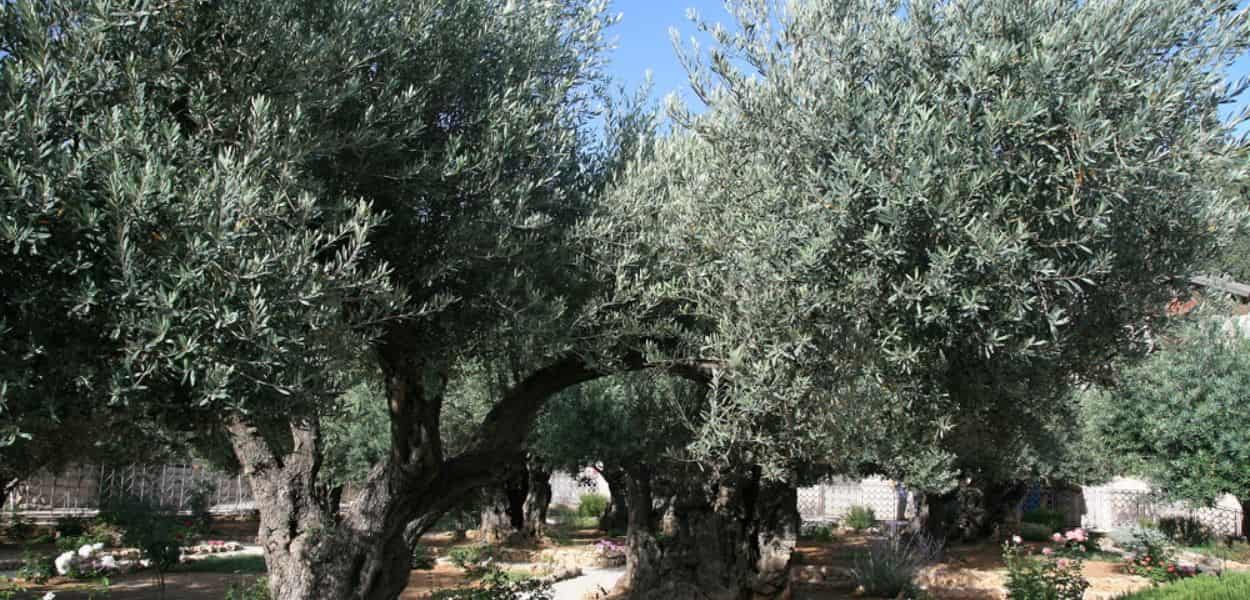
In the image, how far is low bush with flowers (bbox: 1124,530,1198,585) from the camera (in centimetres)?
1573

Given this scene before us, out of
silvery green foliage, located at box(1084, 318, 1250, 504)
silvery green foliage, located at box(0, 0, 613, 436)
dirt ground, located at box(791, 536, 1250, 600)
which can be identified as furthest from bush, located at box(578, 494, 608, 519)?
silvery green foliage, located at box(0, 0, 613, 436)

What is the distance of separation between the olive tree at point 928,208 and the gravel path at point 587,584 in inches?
406

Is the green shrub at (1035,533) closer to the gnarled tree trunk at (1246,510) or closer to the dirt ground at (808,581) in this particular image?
the dirt ground at (808,581)

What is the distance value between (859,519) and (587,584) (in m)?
20.6

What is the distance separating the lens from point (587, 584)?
1855cm

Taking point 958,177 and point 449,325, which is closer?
point 958,177

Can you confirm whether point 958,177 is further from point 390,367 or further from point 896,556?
point 896,556

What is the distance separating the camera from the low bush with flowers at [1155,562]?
1573 centimetres

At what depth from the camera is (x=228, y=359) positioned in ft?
15.0

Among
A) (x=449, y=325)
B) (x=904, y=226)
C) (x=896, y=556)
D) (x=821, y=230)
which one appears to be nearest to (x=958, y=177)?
(x=904, y=226)

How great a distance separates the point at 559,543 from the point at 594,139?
2201 centimetres

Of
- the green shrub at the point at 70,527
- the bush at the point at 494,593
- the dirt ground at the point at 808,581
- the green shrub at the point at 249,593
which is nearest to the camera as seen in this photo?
the green shrub at the point at 249,593

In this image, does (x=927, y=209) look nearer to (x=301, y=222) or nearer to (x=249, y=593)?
(x=301, y=222)

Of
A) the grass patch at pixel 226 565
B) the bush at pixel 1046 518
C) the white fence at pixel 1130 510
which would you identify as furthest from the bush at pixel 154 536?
the white fence at pixel 1130 510
